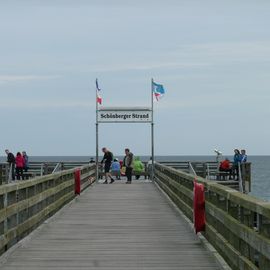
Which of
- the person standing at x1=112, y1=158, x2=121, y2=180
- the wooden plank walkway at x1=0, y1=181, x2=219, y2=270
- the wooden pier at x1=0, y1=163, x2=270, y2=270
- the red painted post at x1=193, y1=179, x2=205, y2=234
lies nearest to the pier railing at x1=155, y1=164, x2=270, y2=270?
the wooden pier at x1=0, y1=163, x2=270, y2=270

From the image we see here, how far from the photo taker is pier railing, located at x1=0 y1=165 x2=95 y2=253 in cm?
1062

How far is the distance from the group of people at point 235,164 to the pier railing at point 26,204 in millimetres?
15118

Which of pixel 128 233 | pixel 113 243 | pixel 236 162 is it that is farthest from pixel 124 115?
pixel 113 243

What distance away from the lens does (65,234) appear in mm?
13477

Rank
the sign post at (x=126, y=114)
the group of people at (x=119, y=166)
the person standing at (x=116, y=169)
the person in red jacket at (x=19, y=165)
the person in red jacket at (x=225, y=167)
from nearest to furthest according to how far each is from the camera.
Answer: the group of people at (x=119, y=166) → the sign post at (x=126, y=114) → the person in red jacket at (x=225, y=167) → the person in red jacket at (x=19, y=165) → the person standing at (x=116, y=169)

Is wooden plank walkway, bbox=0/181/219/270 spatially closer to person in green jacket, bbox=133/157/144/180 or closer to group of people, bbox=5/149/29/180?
group of people, bbox=5/149/29/180

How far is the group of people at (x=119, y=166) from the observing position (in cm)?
3230

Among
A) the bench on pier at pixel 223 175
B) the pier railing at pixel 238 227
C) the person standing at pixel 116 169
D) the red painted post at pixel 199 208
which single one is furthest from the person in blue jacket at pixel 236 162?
the pier railing at pixel 238 227

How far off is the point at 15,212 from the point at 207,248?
2836mm

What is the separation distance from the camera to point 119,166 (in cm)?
3884

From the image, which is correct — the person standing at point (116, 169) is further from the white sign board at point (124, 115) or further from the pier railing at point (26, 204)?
the pier railing at point (26, 204)

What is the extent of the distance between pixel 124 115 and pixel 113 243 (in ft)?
72.3

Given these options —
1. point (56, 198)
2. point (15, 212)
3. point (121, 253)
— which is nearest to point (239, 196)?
point (121, 253)

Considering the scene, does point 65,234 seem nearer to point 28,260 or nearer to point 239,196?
point 28,260
